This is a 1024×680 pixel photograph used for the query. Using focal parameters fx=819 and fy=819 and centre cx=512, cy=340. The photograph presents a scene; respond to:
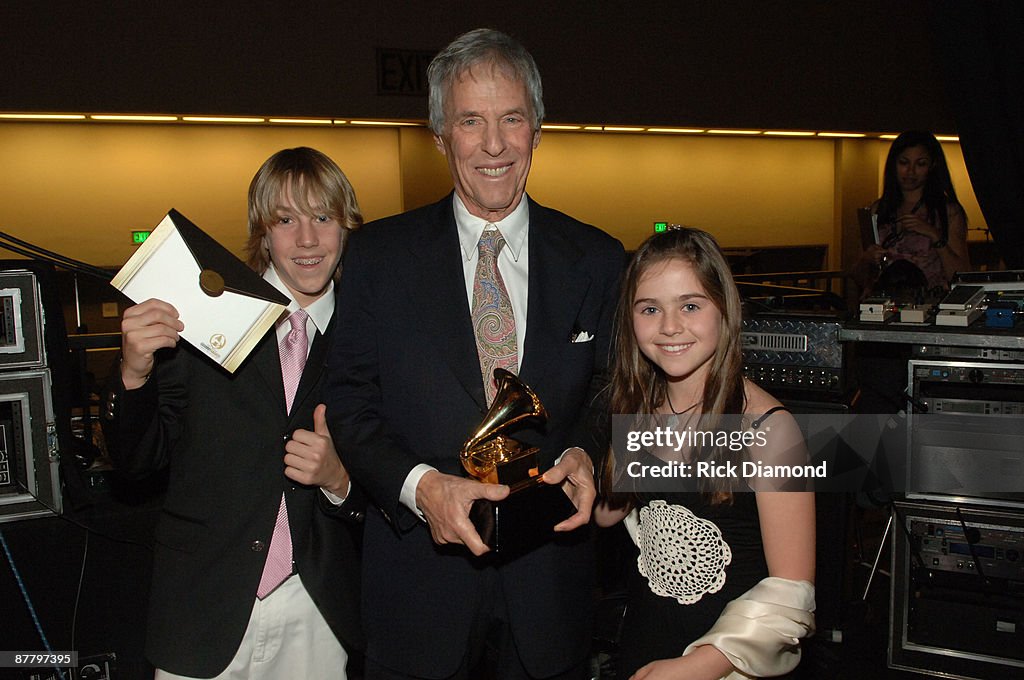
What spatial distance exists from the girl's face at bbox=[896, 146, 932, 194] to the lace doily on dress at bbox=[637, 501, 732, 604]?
2821 mm

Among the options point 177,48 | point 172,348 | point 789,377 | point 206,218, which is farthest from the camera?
point 206,218

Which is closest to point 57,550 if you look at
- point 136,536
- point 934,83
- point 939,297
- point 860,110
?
point 136,536

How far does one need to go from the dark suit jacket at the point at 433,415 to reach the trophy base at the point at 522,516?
0.39ft

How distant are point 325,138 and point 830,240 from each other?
596 cm

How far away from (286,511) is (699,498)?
84 centimetres

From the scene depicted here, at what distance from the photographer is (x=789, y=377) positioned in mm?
2881

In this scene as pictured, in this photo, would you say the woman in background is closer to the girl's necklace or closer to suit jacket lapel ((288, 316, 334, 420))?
the girl's necklace

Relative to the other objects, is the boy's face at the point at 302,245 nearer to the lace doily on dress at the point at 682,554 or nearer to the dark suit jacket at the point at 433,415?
the dark suit jacket at the point at 433,415

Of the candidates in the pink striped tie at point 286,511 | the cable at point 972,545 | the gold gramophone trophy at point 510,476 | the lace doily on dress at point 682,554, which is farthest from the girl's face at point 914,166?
the pink striped tie at point 286,511

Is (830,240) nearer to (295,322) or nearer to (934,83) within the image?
(934,83)

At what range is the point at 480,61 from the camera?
5.34ft

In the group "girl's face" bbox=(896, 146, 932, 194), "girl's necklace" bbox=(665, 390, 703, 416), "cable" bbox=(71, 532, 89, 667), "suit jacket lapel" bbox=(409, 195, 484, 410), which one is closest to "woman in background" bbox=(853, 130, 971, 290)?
"girl's face" bbox=(896, 146, 932, 194)

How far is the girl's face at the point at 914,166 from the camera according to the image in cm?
374

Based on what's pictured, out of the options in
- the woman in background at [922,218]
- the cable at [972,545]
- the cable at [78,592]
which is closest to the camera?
the cable at [78,592]
